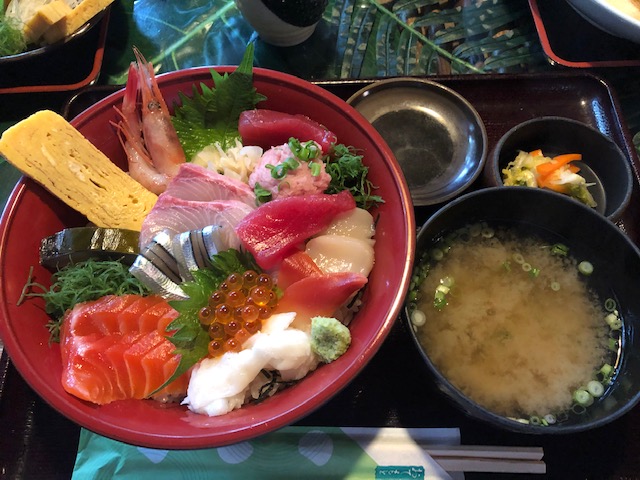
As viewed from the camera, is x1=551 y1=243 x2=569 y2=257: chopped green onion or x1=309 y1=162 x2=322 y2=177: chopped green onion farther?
x1=551 y1=243 x2=569 y2=257: chopped green onion

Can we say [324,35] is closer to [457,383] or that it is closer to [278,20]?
[278,20]

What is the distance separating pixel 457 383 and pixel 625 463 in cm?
56

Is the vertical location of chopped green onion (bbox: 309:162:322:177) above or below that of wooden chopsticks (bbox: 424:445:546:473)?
above

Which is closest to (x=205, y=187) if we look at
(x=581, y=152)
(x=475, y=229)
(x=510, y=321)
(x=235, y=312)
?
(x=235, y=312)

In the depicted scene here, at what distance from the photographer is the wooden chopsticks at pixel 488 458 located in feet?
4.71

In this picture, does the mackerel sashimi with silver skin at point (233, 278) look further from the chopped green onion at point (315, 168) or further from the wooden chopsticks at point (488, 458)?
the wooden chopsticks at point (488, 458)

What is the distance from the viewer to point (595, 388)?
1.47 m

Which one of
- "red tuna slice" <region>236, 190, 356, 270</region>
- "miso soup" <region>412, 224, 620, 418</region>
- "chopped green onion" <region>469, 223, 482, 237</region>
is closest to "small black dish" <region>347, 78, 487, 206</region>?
"chopped green onion" <region>469, 223, 482, 237</region>

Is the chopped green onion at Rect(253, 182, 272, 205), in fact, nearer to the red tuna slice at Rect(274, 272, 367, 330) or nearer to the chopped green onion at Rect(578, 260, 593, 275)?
the red tuna slice at Rect(274, 272, 367, 330)

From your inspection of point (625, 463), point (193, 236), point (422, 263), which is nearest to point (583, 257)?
point (422, 263)

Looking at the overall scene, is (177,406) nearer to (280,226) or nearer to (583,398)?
(280,226)

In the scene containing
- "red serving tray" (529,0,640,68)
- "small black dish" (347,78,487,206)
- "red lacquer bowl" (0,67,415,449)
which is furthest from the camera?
"red serving tray" (529,0,640,68)

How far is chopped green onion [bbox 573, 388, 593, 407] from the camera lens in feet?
4.73

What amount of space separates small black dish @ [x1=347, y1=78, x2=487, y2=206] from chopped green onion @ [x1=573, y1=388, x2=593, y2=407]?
84 cm
